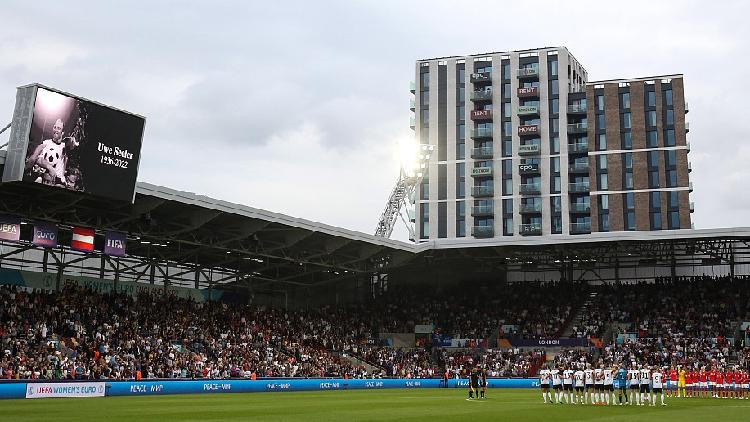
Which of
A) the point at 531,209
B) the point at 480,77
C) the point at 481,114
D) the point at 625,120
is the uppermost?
the point at 480,77

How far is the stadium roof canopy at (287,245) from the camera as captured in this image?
1999 inches

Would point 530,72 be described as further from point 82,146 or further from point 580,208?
point 82,146

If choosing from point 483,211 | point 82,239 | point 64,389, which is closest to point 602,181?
point 483,211

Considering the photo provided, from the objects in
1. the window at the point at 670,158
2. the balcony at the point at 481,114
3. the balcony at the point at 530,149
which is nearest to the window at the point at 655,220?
the window at the point at 670,158

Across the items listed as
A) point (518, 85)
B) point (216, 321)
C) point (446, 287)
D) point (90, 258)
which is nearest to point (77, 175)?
point (90, 258)

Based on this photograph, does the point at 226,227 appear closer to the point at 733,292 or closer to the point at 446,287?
the point at 446,287

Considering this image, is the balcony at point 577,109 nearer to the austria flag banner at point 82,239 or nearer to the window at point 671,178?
the window at point 671,178

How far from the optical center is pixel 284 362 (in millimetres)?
61812

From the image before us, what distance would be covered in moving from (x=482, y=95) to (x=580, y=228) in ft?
82.1

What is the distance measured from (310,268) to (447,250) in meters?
12.1

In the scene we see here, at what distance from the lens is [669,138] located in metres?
123

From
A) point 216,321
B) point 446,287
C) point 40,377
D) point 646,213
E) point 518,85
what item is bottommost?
point 40,377

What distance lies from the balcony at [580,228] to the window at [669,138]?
16.2 meters

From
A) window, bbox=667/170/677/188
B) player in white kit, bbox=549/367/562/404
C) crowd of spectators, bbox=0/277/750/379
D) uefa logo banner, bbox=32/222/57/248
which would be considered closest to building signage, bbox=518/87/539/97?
window, bbox=667/170/677/188
